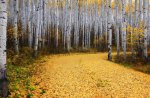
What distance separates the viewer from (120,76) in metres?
12.5

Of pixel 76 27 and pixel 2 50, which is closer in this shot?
pixel 2 50

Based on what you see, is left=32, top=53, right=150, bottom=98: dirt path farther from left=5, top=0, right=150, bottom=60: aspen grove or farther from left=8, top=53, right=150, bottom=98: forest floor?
left=5, top=0, right=150, bottom=60: aspen grove

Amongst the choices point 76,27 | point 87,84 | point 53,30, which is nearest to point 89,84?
point 87,84

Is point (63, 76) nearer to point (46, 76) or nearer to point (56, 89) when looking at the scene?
point (46, 76)

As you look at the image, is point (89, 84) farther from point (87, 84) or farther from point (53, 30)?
point (53, 30)

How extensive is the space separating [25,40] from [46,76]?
13.9 m

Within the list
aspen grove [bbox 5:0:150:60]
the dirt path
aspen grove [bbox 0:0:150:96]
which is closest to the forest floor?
the dirt path

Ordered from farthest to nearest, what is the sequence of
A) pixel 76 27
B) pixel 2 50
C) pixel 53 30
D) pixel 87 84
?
pixel 53 30 → pixel 76 27 → pixel 87 84 → pixel 2 50

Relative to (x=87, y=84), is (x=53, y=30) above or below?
above

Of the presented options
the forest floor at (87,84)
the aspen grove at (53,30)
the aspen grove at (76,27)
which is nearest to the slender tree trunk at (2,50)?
the aspen grove at (53,30)

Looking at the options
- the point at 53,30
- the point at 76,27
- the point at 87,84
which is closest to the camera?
the point at 87,84

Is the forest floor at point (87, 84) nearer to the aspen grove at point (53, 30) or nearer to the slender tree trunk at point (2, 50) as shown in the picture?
the slender tree trunk at point (2, 50)

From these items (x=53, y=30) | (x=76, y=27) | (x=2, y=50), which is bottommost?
(x=2, y=50)

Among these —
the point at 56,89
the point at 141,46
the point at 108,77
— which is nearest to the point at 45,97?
the point at 56,89
